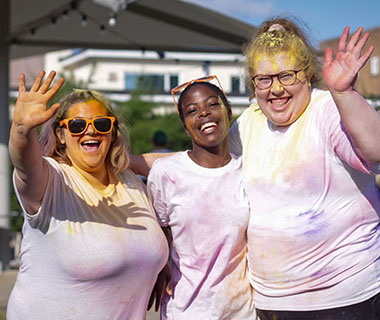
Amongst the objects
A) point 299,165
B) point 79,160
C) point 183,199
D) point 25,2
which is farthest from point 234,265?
point 25,2

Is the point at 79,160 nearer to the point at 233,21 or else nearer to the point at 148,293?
the point at 148,293

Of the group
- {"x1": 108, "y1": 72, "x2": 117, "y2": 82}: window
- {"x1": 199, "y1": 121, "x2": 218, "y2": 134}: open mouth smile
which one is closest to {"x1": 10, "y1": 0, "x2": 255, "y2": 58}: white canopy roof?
{"x1": 199, "y1": 121, "x2": 218, "y2": 134}: open mouth smile

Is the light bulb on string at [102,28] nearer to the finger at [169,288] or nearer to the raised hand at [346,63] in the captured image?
the finger at [169,288]

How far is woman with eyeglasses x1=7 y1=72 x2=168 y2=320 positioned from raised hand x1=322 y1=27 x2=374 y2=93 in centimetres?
120

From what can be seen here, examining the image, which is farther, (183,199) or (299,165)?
(183,199)

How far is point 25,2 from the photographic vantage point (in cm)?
857

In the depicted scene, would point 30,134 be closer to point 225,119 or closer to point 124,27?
point 225,119

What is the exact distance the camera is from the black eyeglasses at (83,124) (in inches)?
126

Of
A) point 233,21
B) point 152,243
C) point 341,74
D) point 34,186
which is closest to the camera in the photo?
point 341,74

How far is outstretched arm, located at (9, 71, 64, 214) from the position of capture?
2635 mm

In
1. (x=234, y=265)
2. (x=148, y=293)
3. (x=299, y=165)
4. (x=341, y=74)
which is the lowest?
(x=148, y=293)

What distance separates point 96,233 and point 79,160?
0.41 metres

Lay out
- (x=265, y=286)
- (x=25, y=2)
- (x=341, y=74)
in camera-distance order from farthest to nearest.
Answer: (x=25, y=2)
(x=265, y=286)
(x=341, y=74)

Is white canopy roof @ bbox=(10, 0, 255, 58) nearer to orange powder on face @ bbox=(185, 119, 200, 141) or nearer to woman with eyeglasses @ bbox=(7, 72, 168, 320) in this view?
woman with eyeglasses @ bbox=(7, 72, 168, 320)
